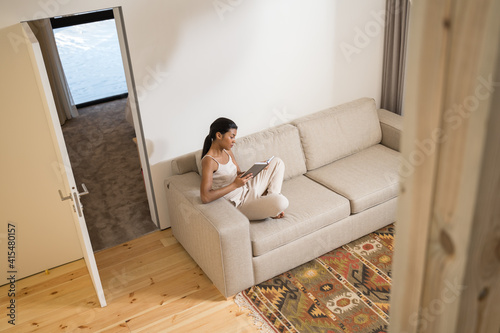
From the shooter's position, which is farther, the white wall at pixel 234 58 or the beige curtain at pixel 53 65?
the beige curtain at pixel 53 65

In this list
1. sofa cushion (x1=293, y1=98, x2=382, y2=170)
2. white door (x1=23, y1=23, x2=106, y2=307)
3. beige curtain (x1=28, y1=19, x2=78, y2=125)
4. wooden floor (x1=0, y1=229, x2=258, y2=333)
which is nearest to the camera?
white door (x1=23, y1=23, x2=106, y2=307)

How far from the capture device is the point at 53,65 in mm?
6312

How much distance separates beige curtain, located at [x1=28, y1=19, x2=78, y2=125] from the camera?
612 cm

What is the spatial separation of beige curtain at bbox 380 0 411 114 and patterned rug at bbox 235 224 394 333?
165cm

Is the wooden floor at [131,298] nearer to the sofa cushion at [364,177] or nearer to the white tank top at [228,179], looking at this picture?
A: the white tank top at [228,179]

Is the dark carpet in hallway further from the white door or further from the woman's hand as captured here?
the woman's hand

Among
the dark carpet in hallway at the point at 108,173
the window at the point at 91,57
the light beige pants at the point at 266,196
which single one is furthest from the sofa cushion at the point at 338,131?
the window at the point at 91,57

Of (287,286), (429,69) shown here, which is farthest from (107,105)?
(429,69)

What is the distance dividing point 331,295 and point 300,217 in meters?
0.58

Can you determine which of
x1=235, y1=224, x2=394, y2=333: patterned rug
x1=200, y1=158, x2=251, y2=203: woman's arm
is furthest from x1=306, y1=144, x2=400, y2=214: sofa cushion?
x1=200, y1=158, x2=251, y2=203: woman's arm

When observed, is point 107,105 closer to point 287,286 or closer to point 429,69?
point 287,286

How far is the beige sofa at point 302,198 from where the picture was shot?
3.30m

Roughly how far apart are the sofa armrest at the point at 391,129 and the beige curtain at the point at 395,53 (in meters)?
0.26

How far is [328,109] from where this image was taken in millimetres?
4453
